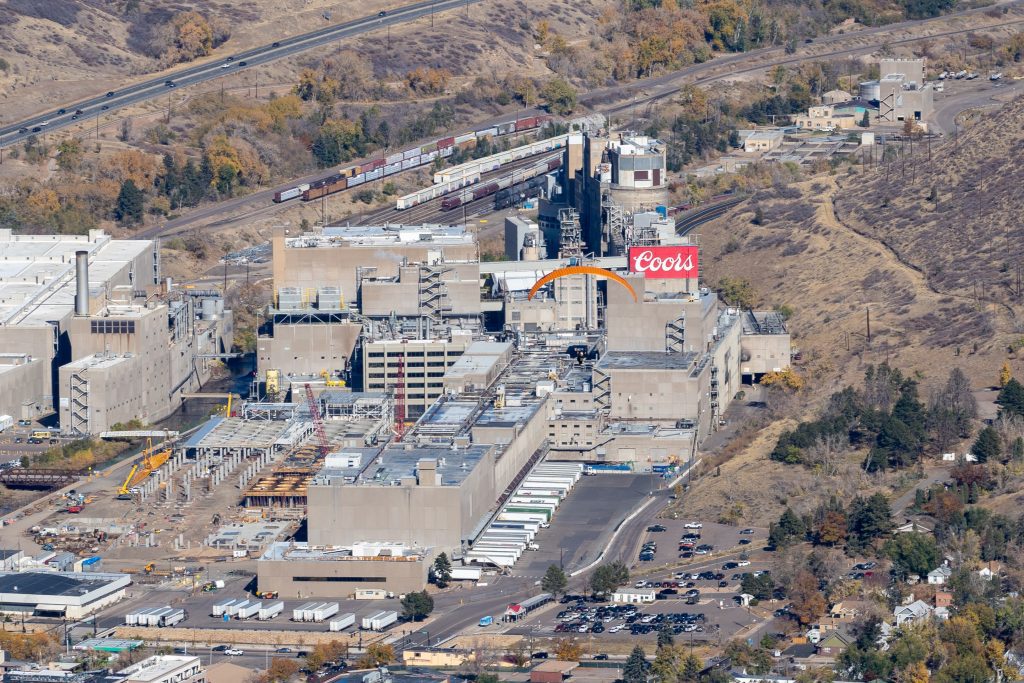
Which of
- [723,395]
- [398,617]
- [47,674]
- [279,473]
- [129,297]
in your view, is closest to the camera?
[47,674]

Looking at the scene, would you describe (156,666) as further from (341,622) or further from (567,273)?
(567,273)

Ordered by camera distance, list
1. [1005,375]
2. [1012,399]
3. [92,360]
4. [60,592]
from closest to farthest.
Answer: [60,592] < [1012,399] < [1005,375] < [92,360]

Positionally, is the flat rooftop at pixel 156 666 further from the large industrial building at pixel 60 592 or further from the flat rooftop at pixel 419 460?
the flat rooftop at pixel 419 460

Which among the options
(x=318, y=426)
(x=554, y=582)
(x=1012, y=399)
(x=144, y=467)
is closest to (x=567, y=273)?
(x=318, y=426)

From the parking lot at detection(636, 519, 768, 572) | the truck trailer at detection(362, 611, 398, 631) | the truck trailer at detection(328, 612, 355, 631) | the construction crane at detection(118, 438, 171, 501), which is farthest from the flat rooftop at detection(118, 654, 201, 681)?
the construction crane at detection(118, 438, 171, 501)

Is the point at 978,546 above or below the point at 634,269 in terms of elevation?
below

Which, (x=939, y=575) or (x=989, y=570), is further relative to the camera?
(x=989, y=570)

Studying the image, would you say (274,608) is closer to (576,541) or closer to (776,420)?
(576,541)

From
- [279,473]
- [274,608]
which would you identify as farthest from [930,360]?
[274,608]
